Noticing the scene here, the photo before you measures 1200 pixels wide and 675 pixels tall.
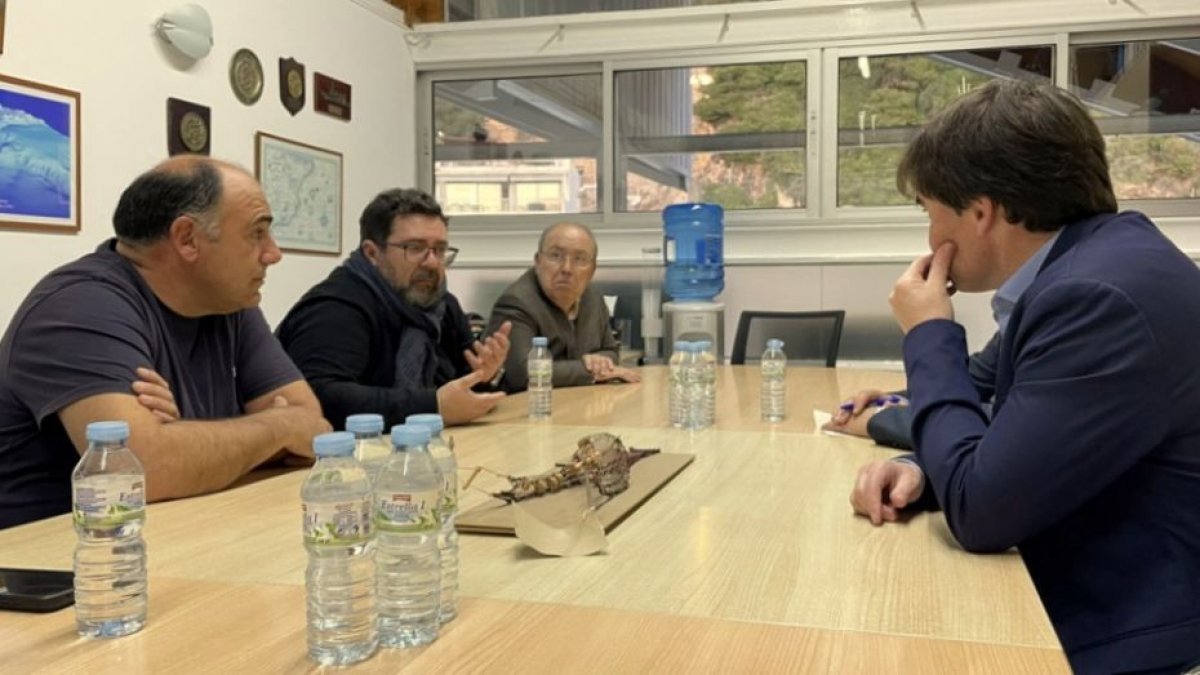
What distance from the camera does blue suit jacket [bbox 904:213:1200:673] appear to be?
1.06 metres

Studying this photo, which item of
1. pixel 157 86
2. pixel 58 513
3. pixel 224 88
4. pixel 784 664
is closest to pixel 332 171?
pixel 224 88

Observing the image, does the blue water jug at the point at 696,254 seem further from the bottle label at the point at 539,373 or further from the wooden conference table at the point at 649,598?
the wooden conference table at the point at 649,598

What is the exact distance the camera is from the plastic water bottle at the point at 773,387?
7.77ft

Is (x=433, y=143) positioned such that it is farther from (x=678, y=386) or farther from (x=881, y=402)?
(x=881, y=402)

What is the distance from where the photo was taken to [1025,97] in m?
1.24

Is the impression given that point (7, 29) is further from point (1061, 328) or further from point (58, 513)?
point (1061, 328)

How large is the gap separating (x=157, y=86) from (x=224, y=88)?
→ 1.24ft

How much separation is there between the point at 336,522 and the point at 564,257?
283 cm

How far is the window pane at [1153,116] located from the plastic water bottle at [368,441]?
174 inches

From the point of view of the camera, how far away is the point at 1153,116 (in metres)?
4.49

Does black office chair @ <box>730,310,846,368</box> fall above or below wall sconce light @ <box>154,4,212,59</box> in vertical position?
below

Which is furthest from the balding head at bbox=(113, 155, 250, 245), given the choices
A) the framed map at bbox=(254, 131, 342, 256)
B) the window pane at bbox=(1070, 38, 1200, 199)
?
the window pane at bbox=(1070, 38, 1200, 199)

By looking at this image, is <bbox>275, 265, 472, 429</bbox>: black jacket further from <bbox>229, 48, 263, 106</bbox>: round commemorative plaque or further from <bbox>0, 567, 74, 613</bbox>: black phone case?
<bbox>229, 48, 263, 106</bbox>: round commemorative plaque

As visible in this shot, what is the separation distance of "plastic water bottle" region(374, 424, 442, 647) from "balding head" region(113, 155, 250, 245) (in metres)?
1.10
